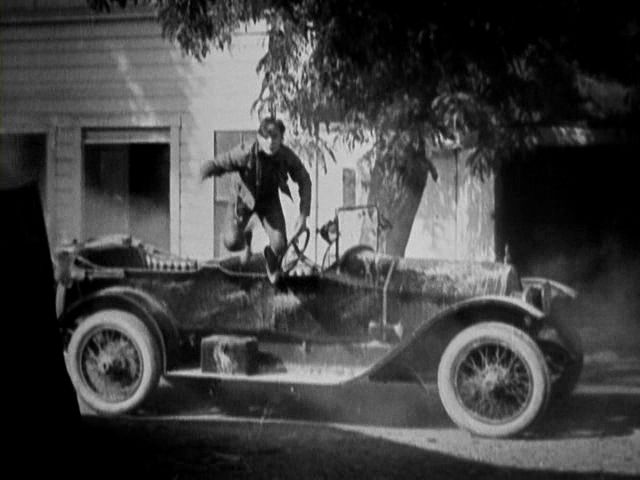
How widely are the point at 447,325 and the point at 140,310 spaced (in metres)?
2.07

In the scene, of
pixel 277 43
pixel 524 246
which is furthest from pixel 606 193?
pixel 277 43

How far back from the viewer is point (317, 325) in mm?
6328

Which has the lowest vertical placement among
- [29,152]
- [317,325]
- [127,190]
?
[317,325]

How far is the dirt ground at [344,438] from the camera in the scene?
508 centimetres

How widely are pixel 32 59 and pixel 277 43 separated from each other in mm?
2818

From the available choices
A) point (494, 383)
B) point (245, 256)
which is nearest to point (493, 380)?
point (494, 383)

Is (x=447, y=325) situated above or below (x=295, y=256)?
below

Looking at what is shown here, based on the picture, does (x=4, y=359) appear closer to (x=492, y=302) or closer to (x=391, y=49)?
(x=492, y=302)

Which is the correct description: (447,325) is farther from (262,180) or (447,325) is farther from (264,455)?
(262,180)

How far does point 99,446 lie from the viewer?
5352mm

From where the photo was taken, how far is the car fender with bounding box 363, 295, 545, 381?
19.3 feet

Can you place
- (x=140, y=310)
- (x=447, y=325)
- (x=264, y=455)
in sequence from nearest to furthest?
(x=264, y=455), (x=447, y=325), (x=140, y=310)

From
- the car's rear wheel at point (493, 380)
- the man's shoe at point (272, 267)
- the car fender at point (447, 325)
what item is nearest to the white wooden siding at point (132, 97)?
the man's shoe at point (272, 267)

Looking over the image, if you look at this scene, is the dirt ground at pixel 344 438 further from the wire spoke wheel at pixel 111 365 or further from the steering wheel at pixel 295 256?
the steering wheel at pixel 295 256
